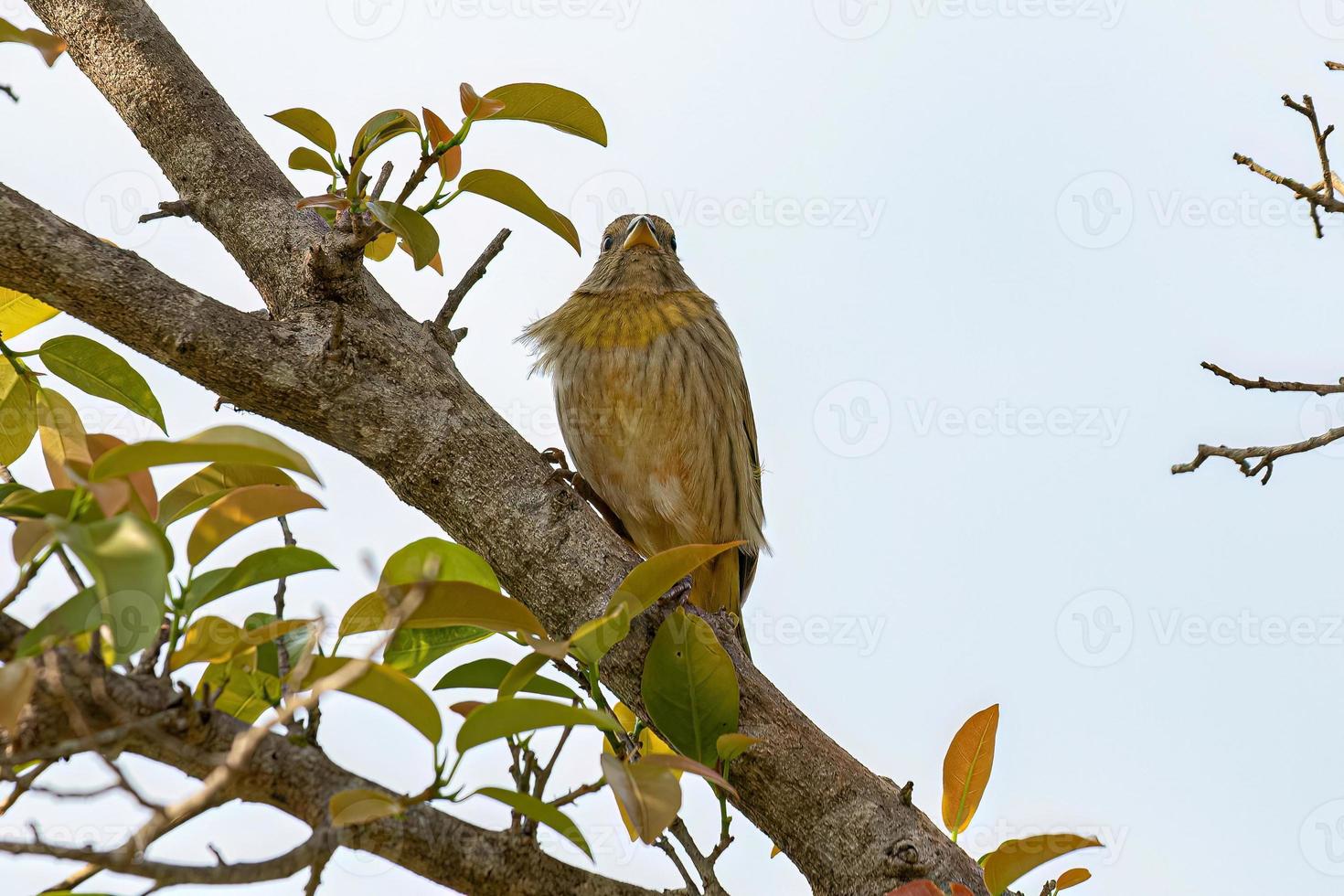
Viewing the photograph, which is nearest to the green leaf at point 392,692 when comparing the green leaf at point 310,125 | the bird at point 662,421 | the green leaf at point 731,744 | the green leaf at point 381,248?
the green leaf at point 731,744

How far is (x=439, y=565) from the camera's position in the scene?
1408 mm

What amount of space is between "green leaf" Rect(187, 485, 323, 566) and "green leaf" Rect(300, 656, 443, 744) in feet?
0.68

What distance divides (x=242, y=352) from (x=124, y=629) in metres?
0.74

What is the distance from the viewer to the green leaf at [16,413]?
2082 millimetres

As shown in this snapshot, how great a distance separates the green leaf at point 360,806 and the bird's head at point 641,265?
2.95 m

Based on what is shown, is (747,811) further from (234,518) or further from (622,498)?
(622,498)

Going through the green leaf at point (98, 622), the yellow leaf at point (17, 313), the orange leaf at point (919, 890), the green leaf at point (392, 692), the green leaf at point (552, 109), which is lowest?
the orange leaf at point (919, 890)

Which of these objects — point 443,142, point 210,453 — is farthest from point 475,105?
point 210,453

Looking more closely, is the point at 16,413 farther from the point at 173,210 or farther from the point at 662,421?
the point at 662,421

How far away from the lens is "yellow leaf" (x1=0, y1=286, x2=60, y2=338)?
2.21 metres

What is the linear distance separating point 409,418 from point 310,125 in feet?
1.59

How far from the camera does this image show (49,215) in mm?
1909

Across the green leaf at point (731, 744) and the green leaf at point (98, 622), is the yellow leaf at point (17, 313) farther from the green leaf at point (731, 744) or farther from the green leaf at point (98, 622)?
the green leaf at point (731, 744)

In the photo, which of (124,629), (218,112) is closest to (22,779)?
(124,629)
